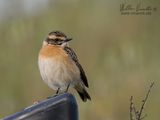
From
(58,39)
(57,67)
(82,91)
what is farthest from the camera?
(82,91)

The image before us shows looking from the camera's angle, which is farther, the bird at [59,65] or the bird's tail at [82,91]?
the bird's tail at [82,91]

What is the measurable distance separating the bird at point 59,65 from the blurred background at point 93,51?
196 cm

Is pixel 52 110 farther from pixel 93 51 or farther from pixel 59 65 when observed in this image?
pixel 93 51

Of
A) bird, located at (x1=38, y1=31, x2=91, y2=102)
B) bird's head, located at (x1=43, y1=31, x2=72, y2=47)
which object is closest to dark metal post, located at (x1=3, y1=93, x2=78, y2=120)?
bird, located at (x1=38, y1=31, x2=91, y2=102)

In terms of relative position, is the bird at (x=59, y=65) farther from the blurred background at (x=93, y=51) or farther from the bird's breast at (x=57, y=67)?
the blurred background at (x=93, y=51)

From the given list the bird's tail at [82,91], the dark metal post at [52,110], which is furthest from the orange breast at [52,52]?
the dark metal post at [52,110]

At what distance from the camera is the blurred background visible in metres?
11.9

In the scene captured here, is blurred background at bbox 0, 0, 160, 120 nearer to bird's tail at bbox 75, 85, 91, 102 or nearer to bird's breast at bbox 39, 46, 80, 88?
bird's tail at bbox 75, 85, 91, 102

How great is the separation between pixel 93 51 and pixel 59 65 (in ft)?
12.3

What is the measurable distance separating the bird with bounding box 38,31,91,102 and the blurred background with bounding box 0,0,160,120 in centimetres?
196

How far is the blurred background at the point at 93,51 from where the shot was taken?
1189cm

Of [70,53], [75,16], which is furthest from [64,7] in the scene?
[70,53]

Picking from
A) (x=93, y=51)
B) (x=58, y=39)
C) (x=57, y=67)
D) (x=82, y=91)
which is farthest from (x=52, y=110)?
(x=93, y=51)

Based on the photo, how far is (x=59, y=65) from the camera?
357 inches
